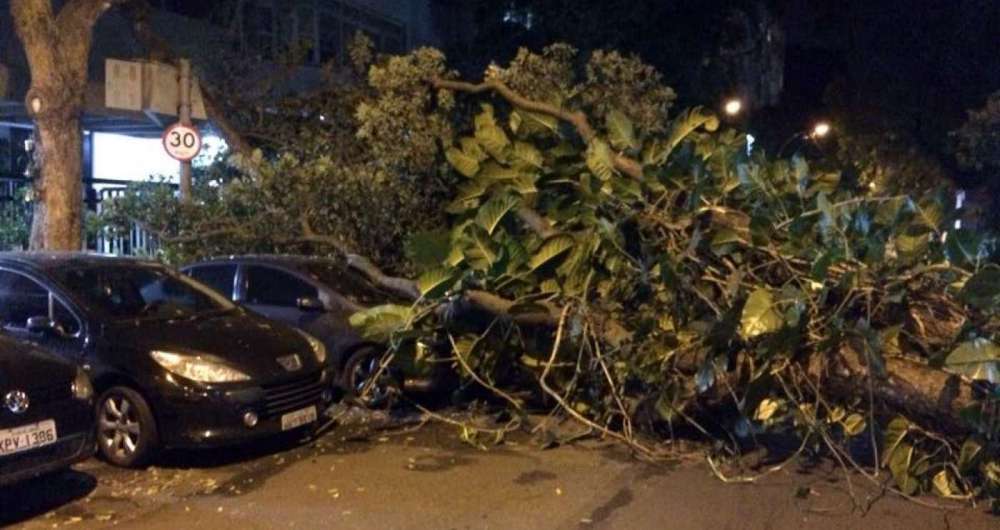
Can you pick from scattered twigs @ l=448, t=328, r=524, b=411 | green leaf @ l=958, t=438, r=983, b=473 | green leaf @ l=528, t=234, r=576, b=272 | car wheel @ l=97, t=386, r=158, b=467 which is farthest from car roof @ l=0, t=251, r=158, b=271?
green leaf @ l=958, t=438, r=983, b=473

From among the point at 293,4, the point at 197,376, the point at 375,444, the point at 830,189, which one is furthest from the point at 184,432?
the point at 293,4

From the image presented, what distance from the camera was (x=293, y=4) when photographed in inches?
840

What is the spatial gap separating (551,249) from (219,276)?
14.2ft

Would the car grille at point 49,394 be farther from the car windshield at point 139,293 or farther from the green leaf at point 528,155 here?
the green leaf at point 528,155

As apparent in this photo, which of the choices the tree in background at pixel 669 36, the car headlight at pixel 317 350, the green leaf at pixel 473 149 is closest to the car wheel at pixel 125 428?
the car headlight at pixel 317 350

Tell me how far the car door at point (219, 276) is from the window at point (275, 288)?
187mm

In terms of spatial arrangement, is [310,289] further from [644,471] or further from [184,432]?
[644,471]

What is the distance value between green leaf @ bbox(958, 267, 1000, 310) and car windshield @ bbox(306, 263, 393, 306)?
19.2 ft

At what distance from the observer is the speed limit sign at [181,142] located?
1339 cm

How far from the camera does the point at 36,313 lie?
9.27 metres

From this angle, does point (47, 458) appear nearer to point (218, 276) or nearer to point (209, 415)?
point (209, 415)

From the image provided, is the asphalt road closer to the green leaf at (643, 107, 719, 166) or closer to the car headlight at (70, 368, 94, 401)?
the car headlight at (70, 368, 94, 401)

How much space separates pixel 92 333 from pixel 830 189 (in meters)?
5.60

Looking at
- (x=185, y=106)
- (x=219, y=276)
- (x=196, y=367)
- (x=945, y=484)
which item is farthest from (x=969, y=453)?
(x=185, y=106)
